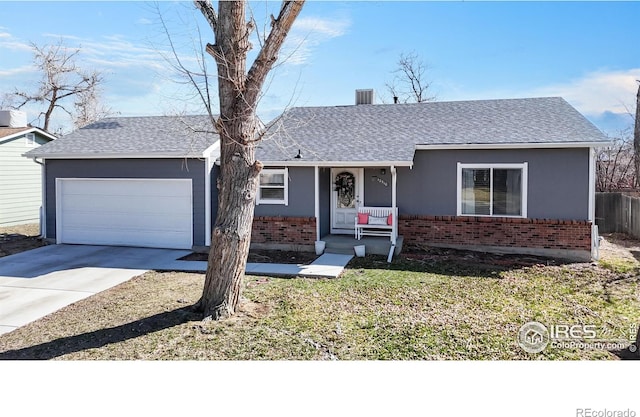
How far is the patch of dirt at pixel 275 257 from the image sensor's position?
1072cm

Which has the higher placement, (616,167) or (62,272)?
(616,167)

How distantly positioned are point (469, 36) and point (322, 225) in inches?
286

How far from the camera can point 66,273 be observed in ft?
31.5

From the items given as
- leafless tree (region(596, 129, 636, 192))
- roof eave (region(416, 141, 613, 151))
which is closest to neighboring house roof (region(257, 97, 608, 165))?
roof eave (region(416, 141, 613, 151))

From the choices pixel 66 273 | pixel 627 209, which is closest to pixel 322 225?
pixel 66 273

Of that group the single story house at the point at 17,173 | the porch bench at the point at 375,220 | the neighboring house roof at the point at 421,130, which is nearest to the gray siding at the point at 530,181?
the neighboring house roof at the point at 421,130

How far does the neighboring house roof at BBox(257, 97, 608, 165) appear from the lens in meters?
11.0

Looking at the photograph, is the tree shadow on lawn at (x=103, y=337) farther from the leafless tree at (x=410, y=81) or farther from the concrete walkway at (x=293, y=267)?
the leafless tree at (x=410, y=81)

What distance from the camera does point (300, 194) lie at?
11859mm

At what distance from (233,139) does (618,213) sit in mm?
14736

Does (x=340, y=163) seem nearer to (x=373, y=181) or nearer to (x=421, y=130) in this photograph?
(x=373, y=181)

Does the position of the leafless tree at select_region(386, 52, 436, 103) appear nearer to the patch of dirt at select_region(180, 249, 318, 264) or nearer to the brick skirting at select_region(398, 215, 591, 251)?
the brick skirting at select_region(398, 215, 591, 251)

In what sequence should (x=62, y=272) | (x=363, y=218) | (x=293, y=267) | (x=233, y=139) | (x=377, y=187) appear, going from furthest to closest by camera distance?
(x=377, y=187) → (x=363, y=218) → (x=293, y=267) → (x=62, y=272) → (x=233, y=139)

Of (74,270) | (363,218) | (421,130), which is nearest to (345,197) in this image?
(363,218)
